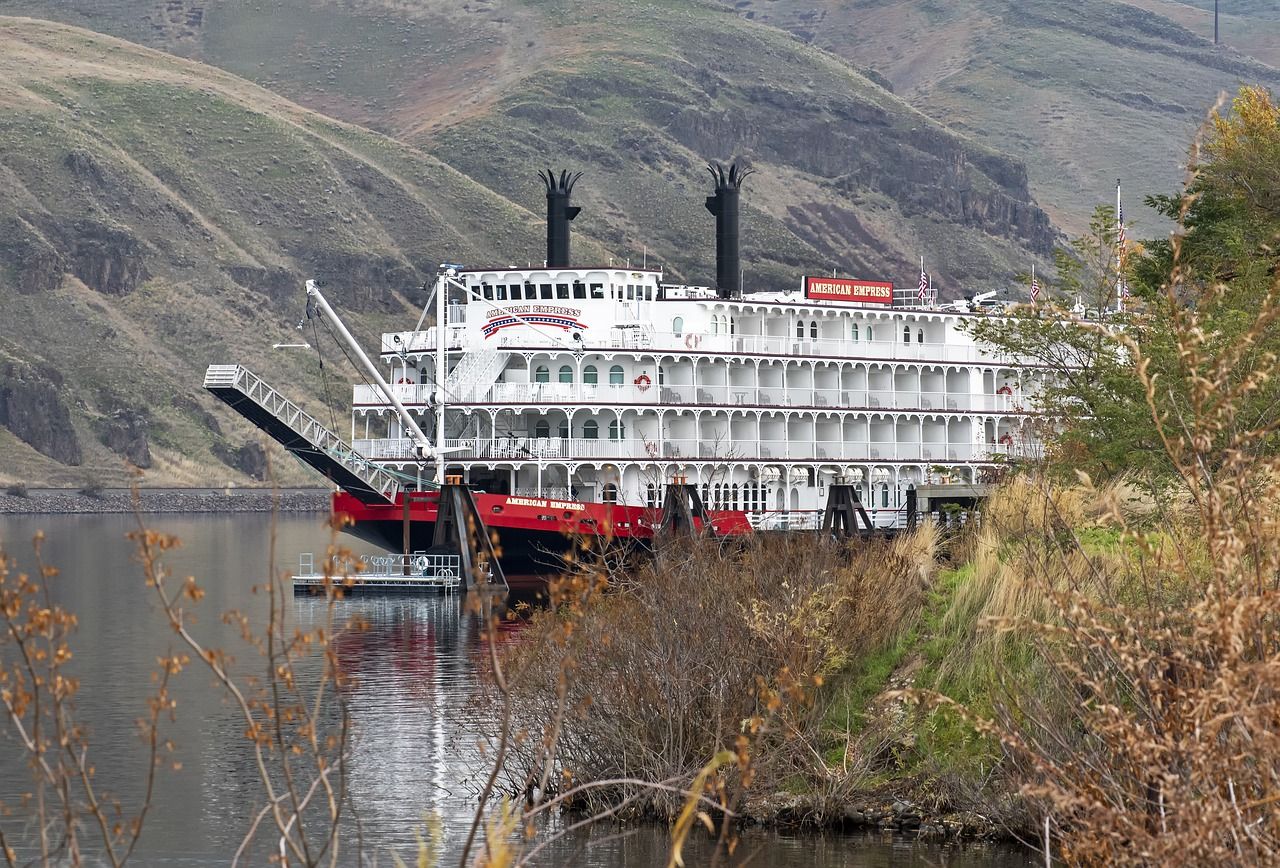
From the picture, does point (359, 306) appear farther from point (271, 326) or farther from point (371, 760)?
point (371, 760)

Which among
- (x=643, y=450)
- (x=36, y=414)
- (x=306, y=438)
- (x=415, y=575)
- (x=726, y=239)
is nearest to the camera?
(x=415, y=575)

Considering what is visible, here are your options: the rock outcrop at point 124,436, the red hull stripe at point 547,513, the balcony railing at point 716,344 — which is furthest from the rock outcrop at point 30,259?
the red hull stripe at point 547,513

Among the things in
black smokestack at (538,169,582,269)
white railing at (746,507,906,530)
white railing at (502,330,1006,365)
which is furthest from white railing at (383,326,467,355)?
white railing at (746,507,906,530)

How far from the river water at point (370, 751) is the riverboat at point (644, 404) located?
5.01 meters

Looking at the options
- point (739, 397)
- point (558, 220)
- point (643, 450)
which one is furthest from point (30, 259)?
point (643, 450)

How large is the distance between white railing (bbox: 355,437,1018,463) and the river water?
18.8ft

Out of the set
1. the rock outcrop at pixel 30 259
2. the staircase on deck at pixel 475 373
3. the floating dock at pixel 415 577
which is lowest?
the floating dock at pixel 415 577

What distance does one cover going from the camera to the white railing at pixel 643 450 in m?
55.5

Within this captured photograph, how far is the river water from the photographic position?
19.2m

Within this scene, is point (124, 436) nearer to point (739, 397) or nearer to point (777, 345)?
point (777, 345)

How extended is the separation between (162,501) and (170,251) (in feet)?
120

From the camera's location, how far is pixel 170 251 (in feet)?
535

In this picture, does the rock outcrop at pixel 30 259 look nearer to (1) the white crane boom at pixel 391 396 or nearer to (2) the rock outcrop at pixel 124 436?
(2) the rock outcrop at pixel 124 436

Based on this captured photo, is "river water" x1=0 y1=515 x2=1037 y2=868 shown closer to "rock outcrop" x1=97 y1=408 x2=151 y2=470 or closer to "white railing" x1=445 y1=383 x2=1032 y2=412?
"white railing" x1=445 y1=383 x2=1032 y2=412
